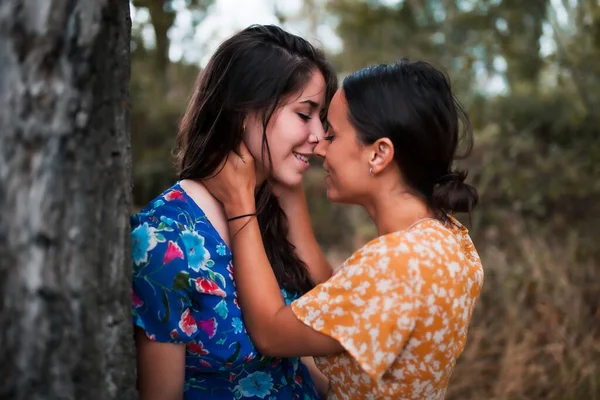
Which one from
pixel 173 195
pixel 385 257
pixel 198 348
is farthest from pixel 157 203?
pixel 385 257

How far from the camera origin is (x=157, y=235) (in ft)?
5.36

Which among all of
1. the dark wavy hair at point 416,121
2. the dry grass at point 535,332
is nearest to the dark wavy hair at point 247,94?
the dark wavy hair at point 416,121

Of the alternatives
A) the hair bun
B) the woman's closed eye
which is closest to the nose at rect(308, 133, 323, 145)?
the woman's closed eye

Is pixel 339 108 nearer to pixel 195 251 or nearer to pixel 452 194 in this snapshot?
pixel 452 194

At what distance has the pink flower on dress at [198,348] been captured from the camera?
169cm

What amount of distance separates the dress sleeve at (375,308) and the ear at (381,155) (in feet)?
0.90

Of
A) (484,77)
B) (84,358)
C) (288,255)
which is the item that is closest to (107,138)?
(84,358)

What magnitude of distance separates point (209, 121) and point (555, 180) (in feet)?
13.6

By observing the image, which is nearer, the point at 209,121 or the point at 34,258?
the point at 34,258

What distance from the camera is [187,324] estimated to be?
164 centimetres

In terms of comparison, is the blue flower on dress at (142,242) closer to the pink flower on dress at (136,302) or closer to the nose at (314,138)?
the pink flower on dress at (136,302)

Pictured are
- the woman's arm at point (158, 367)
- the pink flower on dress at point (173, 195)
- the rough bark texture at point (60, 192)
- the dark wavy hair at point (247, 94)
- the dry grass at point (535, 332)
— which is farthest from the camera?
the dry grass at point (535, 332)

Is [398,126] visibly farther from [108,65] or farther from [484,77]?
[484,77]

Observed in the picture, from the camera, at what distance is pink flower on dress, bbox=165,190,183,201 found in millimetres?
1828
